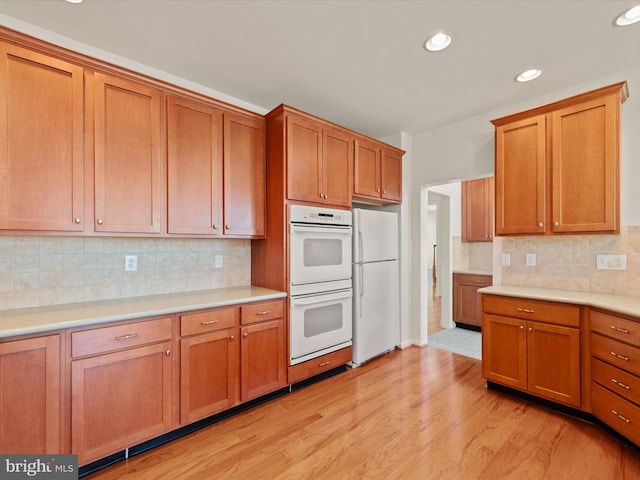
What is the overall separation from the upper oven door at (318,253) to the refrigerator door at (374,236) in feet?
0.47

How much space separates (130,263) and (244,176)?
1103 millimetres

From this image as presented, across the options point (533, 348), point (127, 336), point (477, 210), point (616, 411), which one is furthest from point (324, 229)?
point (477, 210)

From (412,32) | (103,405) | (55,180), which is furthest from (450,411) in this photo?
(55,180)

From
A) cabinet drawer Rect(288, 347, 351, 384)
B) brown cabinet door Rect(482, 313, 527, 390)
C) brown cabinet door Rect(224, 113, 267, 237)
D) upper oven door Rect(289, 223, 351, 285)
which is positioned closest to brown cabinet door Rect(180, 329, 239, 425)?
cabinet drawer Rect(288, 347, 351, 384)

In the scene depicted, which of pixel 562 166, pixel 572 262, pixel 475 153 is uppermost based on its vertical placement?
pixel 475 153

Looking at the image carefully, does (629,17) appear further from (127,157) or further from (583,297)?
(127,157)

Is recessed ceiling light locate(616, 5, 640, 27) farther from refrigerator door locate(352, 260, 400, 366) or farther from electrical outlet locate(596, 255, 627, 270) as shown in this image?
refrigerator door locate(352, 260, 400, 366)

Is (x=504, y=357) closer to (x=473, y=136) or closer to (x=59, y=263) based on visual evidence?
(x=473, y=136)

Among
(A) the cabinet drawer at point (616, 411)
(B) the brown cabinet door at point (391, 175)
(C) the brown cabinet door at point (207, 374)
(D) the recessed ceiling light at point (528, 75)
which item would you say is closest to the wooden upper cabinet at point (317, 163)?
(B) the brown cabinet door at point (391, 175)

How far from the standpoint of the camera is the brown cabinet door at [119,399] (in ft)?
5.45

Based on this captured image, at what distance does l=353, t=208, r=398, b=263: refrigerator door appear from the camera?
3.12 meters

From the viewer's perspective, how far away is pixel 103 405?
1729 millimetres

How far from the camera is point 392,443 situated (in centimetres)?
199

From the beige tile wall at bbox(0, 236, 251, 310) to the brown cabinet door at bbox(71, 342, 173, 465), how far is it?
0.63m
